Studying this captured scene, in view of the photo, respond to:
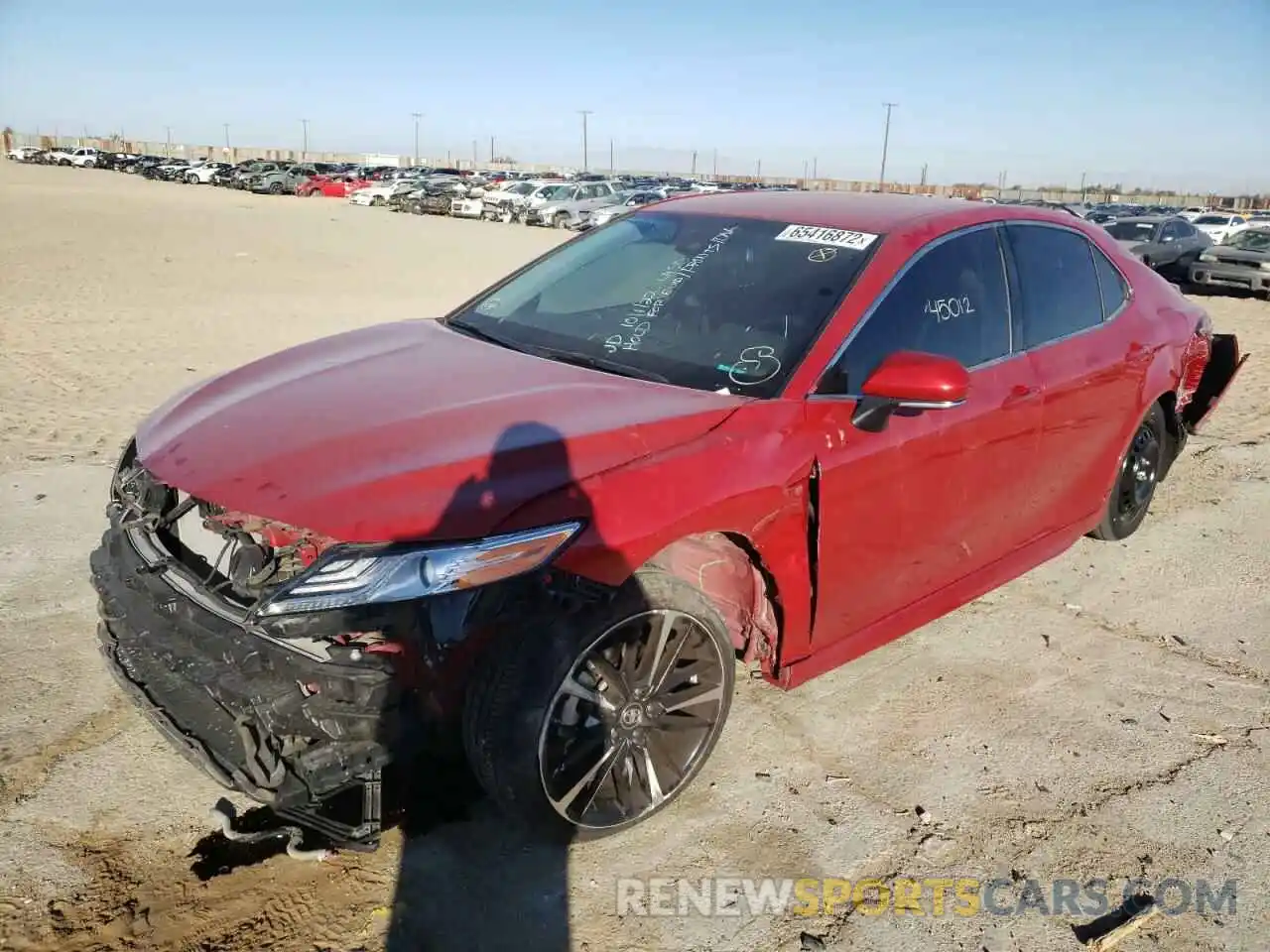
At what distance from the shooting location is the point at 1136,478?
4.99m

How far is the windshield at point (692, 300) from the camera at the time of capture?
10.2 ft

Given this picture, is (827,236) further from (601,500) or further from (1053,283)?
(601,500)

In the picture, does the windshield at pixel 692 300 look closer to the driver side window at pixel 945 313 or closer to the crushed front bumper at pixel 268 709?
the driver side window at pixel 945 313

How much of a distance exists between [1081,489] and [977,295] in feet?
4.22

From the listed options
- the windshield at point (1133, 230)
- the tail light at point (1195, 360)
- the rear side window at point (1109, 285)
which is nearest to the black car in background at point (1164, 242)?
the windshield at point (1133, 230)

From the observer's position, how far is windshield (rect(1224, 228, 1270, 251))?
59.1 feet

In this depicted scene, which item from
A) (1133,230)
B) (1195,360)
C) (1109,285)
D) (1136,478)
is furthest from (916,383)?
(1133,230)

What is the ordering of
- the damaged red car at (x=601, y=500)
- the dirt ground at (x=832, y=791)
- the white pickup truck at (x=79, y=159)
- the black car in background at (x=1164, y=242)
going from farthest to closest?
the white pickup truck at (x=79, y=159), the black car in background at (x=1164, y=242), the dirt ground at (x=832, y=791), the damaged red car at (x=601, y=500)

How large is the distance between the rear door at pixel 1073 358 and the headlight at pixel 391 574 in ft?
8.09

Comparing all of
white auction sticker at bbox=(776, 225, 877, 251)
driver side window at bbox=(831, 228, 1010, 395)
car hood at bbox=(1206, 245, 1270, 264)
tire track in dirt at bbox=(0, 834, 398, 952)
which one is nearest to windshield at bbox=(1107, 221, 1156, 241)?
car hood at bbox=(1206, 245, 1270, 264)

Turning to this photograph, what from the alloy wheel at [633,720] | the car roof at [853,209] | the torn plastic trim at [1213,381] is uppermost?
the car roof at [853,209]

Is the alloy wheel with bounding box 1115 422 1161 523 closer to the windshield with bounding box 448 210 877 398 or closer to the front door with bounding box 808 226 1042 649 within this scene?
the front door with bounding box 808 226 1042 649

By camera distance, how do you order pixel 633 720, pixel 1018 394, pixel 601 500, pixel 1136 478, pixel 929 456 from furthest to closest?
pixel 1136 478 < pixel 1018 394 < pixel 929 456 < pixel 633 720 < pixel 601 500

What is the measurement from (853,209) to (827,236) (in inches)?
13.5
